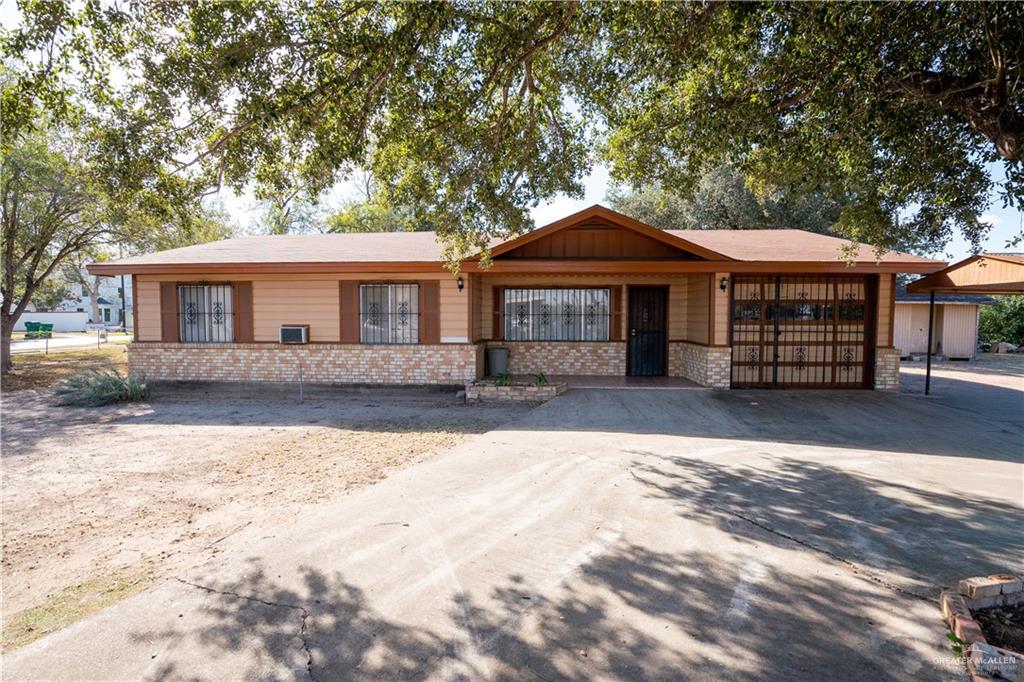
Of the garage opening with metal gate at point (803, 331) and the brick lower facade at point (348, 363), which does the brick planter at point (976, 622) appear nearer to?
the brick lower facade at point (348, 363)

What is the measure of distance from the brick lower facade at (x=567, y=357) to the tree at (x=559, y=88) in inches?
227

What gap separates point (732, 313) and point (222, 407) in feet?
34.2

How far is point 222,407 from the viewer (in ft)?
34.1

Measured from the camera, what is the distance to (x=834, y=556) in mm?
3891

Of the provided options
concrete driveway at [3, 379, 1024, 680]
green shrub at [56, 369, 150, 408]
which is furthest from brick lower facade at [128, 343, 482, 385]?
concrete driveway at [3, 379, 1024, 680]

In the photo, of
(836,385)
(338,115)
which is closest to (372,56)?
(338,115)

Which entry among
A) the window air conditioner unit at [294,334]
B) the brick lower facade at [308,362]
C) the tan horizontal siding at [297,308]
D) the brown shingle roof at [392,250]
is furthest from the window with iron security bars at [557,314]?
the window air conditioner unit at [294,334]

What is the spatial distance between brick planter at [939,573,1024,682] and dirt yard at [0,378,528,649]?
4711mm

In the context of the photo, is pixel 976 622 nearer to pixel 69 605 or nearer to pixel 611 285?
pixel 69 605

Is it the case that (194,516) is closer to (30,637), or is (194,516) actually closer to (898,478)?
(30,637)

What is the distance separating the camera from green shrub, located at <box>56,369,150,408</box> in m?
10.6

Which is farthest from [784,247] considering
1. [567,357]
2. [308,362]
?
[308,362]

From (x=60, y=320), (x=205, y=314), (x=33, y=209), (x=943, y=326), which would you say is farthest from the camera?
(x=60, y=320)

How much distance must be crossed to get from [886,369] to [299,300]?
12.8m
